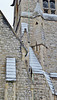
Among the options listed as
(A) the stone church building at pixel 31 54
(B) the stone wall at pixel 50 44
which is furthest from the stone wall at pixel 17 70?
(B) the stone wall at pixel 50 44

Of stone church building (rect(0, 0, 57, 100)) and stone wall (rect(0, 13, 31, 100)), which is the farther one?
stone church building (rect(0, 0, 57, 100))

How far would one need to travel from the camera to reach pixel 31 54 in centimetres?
1736

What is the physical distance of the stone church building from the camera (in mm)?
11188

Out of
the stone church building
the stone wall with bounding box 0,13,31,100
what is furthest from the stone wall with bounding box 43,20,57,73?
the stone wall with bounding box 0,13,31,100

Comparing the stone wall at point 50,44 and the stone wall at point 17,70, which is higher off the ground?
the stone wall at point 17,70

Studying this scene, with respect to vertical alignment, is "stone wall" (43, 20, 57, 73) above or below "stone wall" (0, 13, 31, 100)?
below

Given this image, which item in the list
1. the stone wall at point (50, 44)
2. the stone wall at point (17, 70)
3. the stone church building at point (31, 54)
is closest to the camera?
the stone wall at point (17, 70)

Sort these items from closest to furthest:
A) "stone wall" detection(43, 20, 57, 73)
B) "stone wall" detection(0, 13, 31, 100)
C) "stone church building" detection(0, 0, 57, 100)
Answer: "stone wall" detection(0, 13, 31, 100) → "stone church building" detection(0, 0, 57, 100) → "stone wall" detection(43, 20, 57, 73)

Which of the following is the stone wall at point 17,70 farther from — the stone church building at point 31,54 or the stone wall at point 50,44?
the stone wall at point 50,44

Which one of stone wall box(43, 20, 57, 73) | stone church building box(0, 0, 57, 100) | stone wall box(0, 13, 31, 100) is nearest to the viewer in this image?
stone wall box(0, 13, 31, 100)

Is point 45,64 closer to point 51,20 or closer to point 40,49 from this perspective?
point 40,49

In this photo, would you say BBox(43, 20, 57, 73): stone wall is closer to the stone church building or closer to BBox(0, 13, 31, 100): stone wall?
the stone church building

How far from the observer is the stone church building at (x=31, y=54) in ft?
36.7

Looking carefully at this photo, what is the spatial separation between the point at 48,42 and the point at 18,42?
24.9ft
